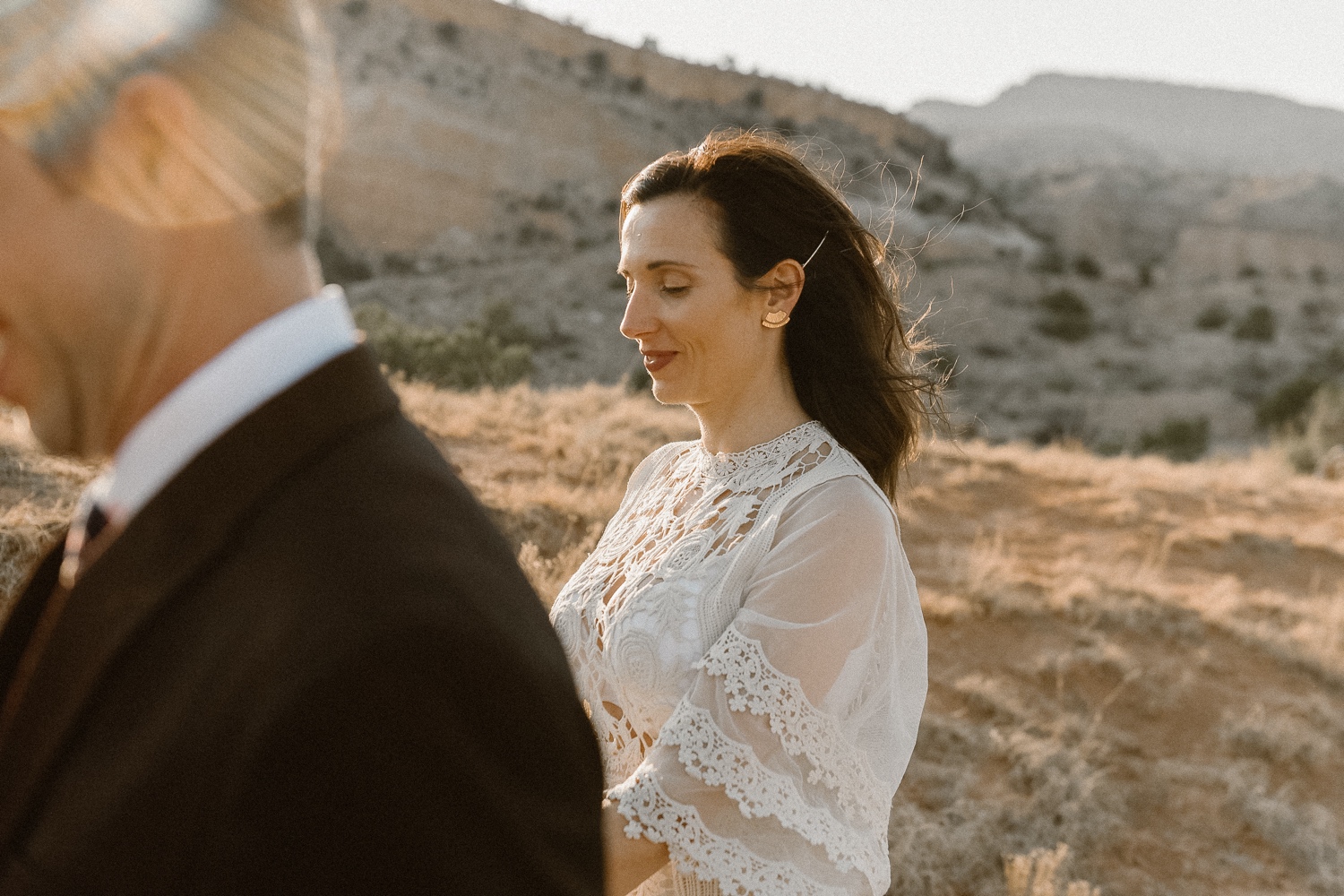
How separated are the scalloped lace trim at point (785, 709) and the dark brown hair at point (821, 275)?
73cm

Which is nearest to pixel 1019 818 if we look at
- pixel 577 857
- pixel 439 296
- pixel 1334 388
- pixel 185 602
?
pixel 577 857

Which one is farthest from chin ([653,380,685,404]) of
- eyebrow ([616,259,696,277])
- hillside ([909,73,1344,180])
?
hillside ([909,73,1344,180])

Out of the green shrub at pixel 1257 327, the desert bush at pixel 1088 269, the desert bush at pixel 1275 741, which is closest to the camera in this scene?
the desert bush at pixel 1275 741

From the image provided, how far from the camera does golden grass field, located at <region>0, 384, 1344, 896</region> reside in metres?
4.41

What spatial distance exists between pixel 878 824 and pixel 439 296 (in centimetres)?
2850

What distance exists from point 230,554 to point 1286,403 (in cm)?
2800

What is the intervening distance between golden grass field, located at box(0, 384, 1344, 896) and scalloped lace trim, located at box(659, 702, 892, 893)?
2.32 meters

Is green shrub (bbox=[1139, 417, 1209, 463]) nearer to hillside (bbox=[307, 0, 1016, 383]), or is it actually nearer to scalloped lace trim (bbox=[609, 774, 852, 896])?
hillside (bbox=[307, 0, 1016, 383])

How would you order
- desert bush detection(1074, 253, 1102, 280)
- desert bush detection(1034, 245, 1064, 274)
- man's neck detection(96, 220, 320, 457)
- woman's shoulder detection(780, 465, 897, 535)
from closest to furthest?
man's neck detection(96, 220, 320, 457) → woman's shoulder detection(780, 465, 897, 535) → desert bush detection(1034, 245, 1064, 274) → desert bush detection(1074, 253, 1102, 280)

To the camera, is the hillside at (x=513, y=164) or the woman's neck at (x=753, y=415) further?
the hillside at (x=513, y=164)

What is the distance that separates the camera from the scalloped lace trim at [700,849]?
1.72m

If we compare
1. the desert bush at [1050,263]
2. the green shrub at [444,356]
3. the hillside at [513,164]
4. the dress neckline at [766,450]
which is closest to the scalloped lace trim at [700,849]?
the dress neckline at [766,450]

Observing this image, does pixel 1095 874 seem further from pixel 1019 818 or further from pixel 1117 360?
pixel 1117 360

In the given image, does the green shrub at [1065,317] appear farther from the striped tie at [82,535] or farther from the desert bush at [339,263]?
the striped tie at [82,535]
